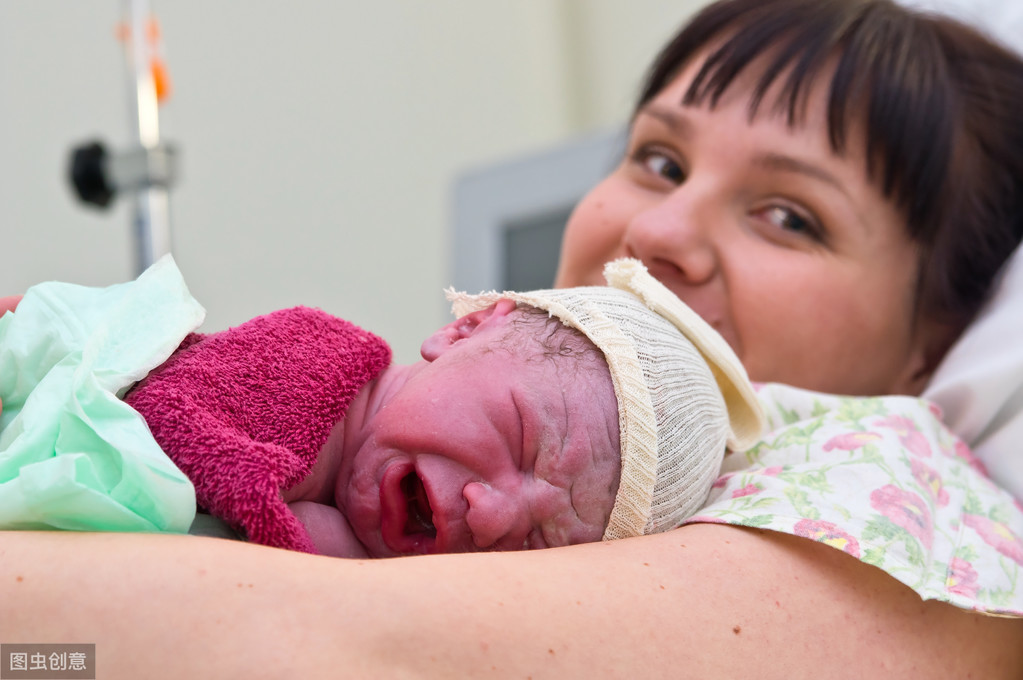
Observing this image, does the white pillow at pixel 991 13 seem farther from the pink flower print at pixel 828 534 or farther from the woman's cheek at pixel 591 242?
the pink flower print at pixel 828 534

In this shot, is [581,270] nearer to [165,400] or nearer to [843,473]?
[843,473]

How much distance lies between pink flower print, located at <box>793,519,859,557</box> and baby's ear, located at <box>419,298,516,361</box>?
1.07 feet

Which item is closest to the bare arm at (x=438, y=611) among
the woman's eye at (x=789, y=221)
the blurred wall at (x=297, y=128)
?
the woman's eye at (x=789, y=221)

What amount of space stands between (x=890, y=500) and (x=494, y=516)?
1.13 feet

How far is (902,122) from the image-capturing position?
1134mm

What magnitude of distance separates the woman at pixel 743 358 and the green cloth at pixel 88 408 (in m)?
0.04

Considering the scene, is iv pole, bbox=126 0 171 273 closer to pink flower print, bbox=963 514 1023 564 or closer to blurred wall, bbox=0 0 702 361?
blurred wall, bbox=0 0 702 361

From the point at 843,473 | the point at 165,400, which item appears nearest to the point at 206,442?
the point at 165,400

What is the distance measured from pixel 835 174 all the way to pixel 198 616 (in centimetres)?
93

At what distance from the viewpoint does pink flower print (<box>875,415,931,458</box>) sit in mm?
865

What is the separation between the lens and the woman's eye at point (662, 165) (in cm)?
126

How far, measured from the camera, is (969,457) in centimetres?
101

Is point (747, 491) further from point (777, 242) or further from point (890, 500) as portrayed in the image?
point (777, 242)

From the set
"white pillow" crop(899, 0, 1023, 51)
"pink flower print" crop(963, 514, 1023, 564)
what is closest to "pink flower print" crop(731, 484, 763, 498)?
"pink flower print" crop(963, 514, 1023, 564)
